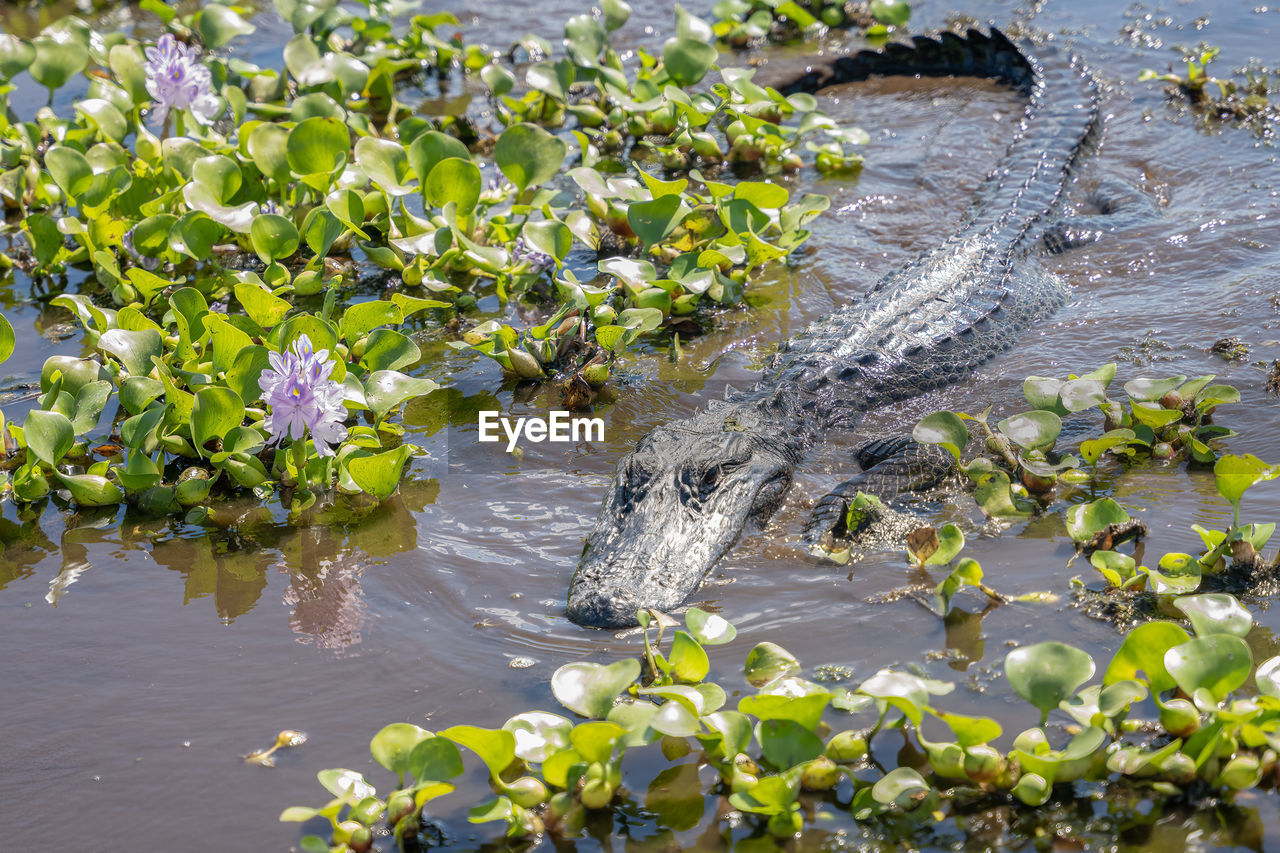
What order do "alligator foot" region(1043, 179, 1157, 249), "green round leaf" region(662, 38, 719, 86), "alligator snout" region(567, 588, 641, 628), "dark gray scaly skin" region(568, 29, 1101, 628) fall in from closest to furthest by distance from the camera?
1. "alligator snout" region(567, 588, 641, 628)
2. "dark gray scaly skin" region(568, 29, 1101, 628)
3. "alligator foot" region(1043, 179, 1157, 249)
4. "green round leaf" region(662, 38, 719, 86)

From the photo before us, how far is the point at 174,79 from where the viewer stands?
5.31 metres

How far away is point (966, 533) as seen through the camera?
134 inches

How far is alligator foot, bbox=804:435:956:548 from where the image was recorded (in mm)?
3631

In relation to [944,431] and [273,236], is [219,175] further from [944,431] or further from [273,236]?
[944,431]

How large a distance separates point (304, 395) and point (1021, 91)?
6.11 metres

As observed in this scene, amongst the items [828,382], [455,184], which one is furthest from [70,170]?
[828,382]

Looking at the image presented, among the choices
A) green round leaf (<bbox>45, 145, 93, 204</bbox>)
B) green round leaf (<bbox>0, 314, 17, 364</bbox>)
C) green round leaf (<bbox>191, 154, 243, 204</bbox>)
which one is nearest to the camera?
green round leaf (<bbox>0, 314, 17, 364</bbox>)

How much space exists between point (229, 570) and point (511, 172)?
2.42 m

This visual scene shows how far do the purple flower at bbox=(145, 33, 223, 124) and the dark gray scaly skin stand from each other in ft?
10.8

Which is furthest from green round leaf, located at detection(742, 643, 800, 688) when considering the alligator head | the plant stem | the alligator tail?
the alligator tail

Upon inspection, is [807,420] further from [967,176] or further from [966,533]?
[967,176]

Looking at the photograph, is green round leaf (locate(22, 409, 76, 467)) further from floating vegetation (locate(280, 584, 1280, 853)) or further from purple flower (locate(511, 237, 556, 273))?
purple flower (locate(511, 237, 556, 273))

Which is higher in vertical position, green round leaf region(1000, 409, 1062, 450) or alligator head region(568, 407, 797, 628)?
green round leaf region(1000, 409, 1062, 450)

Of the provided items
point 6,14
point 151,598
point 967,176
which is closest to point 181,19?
point 6,14
